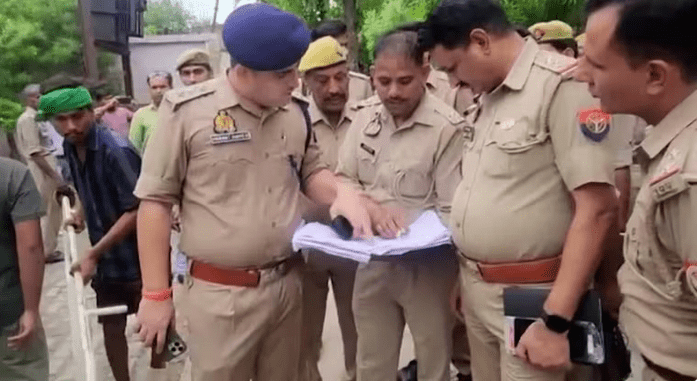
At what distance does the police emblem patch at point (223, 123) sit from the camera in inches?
99.0

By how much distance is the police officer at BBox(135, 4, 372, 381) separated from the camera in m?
2.41

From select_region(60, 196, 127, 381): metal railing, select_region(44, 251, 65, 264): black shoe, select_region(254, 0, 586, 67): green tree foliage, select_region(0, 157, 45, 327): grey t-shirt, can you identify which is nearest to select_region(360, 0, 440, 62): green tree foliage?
select_region(254, 0, 586, 67): green tree foliage

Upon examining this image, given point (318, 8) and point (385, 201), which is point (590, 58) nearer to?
point (385, 201)

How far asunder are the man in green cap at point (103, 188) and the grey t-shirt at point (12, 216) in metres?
0.34

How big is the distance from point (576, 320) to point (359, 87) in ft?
9.31

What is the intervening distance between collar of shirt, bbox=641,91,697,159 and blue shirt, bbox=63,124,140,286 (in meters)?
2.48

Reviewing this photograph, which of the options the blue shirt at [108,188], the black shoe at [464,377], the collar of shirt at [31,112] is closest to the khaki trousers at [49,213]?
the collar of shirt at [31,112]

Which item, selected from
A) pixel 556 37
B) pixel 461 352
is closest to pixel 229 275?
pixel 461 352

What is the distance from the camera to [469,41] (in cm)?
234

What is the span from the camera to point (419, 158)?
3.00m

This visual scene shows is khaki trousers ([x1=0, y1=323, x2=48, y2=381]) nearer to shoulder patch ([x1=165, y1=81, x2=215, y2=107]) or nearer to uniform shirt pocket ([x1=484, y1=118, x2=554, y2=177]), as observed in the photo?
shoulder patch ([x1=165, y1=81, x2=215, y2=107])

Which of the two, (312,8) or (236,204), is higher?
(236,204)

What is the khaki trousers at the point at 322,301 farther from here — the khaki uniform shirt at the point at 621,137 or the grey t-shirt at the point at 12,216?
the khaki uniform shirt at the point at 621,137

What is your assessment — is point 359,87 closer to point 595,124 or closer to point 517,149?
point 517,149
